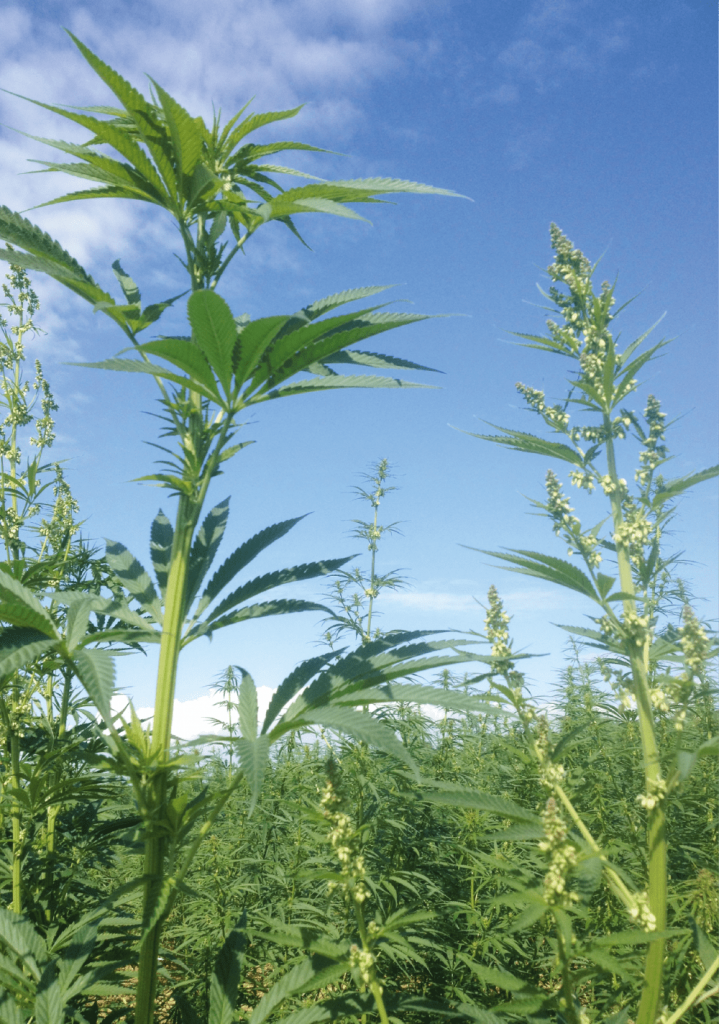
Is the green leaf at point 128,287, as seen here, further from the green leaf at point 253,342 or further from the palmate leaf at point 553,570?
the palmate leaf at point 553,570

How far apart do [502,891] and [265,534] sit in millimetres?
2483

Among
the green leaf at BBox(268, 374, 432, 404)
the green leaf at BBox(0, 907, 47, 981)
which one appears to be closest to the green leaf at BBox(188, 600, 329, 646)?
the green leaf at BBox(268, 374, 432, 404)

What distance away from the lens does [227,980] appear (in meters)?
1.48

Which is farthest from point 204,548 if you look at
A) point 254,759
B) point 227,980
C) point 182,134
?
point 227,980

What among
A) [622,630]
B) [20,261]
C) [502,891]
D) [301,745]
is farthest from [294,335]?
[301,745]

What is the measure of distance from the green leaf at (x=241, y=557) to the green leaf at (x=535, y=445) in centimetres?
96

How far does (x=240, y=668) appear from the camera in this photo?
1280 mm

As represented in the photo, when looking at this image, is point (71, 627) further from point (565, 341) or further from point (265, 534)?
point (565, 341)

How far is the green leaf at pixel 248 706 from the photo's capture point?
1.20 meters

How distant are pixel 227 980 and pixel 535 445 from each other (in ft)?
5.82

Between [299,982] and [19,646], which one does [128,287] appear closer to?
[19,646]

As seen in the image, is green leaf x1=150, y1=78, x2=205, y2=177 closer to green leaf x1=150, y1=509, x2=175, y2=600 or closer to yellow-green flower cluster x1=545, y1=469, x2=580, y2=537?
green leaf x1=150, y1=509, x2=175, y2=600

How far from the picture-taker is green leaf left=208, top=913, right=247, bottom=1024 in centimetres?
144

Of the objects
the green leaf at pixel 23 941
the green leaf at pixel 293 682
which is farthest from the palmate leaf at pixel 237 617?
the green leaf at pixel 23 941
